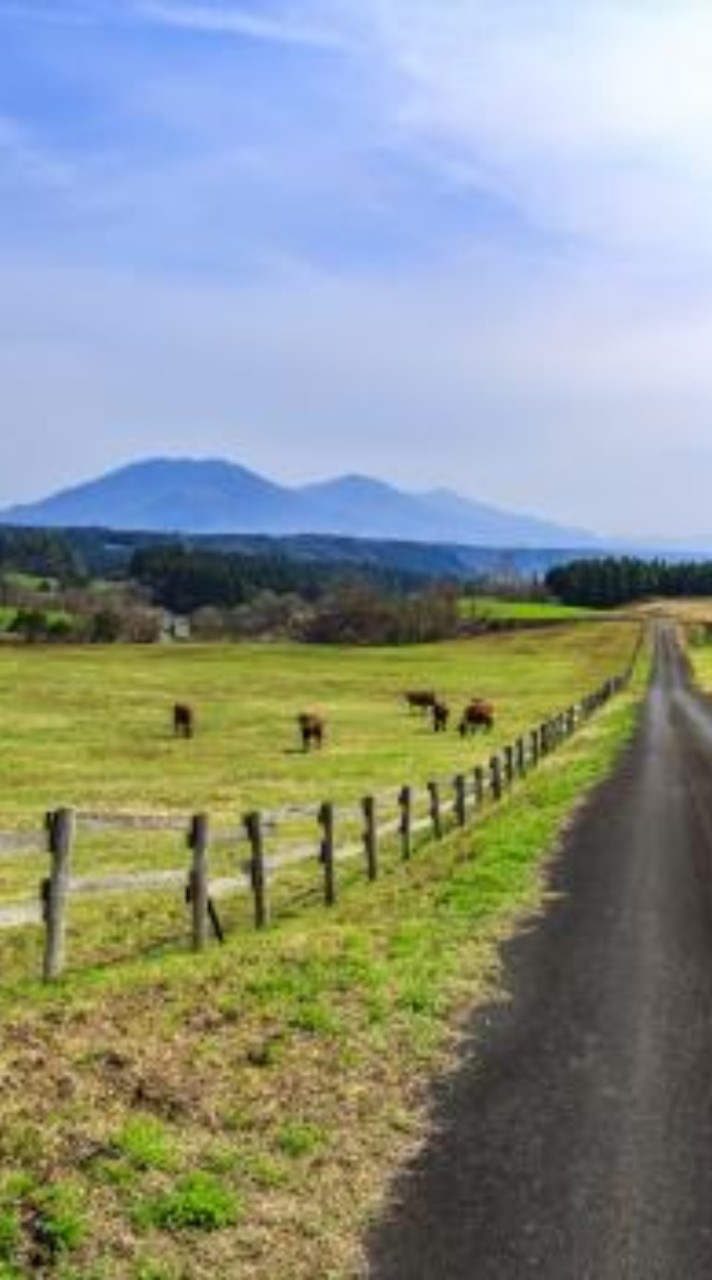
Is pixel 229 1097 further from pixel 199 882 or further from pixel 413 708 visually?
pixel 413 708

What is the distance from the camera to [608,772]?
4497 centimetres

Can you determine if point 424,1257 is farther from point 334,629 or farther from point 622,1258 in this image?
point 334,629

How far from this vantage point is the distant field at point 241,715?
44156mm

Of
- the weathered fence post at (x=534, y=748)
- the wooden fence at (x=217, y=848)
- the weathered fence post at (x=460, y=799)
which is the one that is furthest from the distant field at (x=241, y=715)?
the weathered fence post at (x=460, y=799)

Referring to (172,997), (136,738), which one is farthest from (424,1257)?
(136,738)

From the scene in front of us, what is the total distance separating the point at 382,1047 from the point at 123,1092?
9.96 ft

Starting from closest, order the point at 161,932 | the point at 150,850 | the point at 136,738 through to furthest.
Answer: the point at 161,932 → the point at 150,850 → the point at 136,738

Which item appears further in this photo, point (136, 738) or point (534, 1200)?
point (136, 738)

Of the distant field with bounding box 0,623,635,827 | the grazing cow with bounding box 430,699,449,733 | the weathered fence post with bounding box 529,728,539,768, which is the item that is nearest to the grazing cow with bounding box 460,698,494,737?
the distant field with bounding box 0,623,635,827

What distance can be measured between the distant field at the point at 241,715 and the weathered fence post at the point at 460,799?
547 centimetres

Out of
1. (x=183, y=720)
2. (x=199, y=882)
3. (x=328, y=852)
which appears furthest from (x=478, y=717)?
(x=199, y=882)

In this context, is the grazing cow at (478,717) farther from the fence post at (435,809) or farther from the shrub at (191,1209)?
the shrub at (191,1209)

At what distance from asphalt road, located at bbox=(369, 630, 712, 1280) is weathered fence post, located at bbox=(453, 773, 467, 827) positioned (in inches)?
367

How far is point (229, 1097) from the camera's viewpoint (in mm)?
12703
